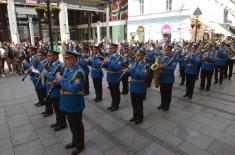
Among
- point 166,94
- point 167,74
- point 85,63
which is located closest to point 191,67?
point 167,74

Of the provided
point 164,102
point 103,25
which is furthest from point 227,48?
point 103,25

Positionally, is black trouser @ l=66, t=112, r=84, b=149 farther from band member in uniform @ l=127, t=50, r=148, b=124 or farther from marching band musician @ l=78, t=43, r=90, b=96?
marching band musician @ l=78, t=43, r=90, b=96

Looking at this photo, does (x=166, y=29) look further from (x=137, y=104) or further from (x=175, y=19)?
(x=137, y=104)

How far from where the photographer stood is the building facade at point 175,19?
23000 millimetres

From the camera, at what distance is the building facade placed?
23000 mm

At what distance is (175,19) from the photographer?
24109 mm

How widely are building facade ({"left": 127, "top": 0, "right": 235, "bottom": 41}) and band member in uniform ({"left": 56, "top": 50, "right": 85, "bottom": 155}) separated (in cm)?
1950

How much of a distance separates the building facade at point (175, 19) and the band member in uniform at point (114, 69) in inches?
672

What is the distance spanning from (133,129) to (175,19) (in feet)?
73.4

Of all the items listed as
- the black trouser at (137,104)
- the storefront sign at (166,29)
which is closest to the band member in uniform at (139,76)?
the black trouser at (137,104)

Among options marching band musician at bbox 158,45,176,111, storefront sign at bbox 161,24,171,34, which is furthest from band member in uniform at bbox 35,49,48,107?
storefront sign at bbox 161,24,171,34

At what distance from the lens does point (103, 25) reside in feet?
118

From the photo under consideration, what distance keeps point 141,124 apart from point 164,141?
0.97 meters

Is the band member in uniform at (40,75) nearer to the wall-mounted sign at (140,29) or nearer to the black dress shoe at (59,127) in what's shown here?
the black dress shoe at (59,127)
